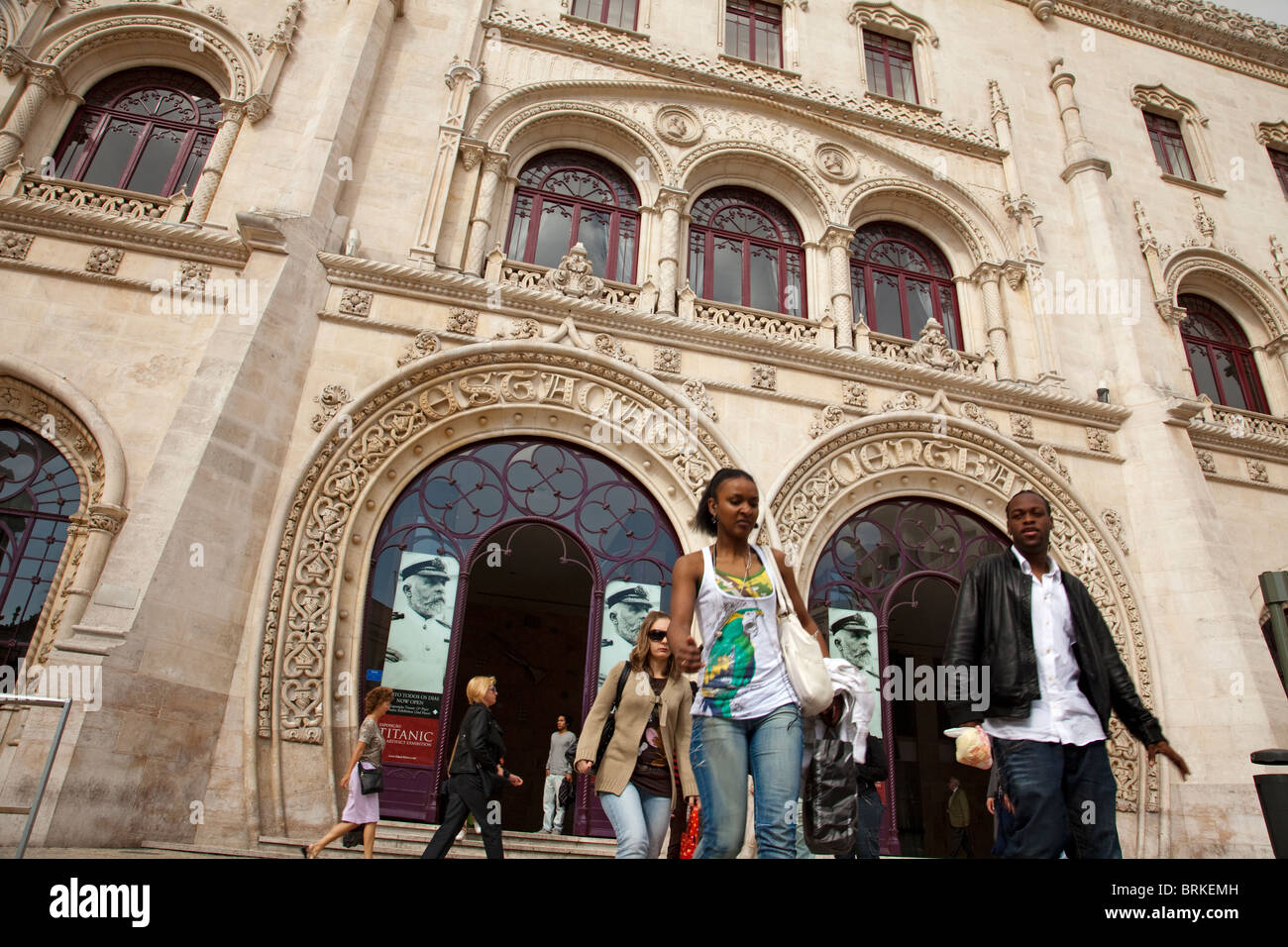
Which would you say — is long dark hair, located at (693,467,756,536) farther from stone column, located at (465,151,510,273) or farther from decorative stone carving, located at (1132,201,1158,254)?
decorative stone carving, located at (1132,201,1158,254)

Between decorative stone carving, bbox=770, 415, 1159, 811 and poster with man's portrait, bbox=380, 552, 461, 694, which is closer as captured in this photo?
poster with man's portrait, bbox=380, 552, 461, 694

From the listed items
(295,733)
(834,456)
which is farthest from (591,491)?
(295,733)

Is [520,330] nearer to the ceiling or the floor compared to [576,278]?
nearer to the floor

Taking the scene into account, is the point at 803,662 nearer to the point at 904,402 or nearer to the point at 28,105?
the point at 904,402

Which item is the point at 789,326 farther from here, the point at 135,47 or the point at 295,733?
the point at 135,47

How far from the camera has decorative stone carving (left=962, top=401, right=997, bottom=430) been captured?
1110cm

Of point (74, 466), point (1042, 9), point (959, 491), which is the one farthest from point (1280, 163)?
point (74, 466)

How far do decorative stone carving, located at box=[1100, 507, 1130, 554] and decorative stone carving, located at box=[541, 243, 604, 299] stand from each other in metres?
7.99

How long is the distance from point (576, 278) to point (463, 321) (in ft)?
5.62

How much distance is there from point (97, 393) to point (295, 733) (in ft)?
15.3

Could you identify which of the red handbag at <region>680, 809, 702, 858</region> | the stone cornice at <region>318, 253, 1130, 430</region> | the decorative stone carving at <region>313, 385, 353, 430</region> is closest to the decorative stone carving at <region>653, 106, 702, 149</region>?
the stone cornice at <region>318, 253, 1130, 430</region>

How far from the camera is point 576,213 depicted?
11.9m

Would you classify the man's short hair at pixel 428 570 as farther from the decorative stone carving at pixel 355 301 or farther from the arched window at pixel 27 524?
the arched window at pixel 27 524

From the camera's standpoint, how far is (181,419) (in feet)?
26.0
